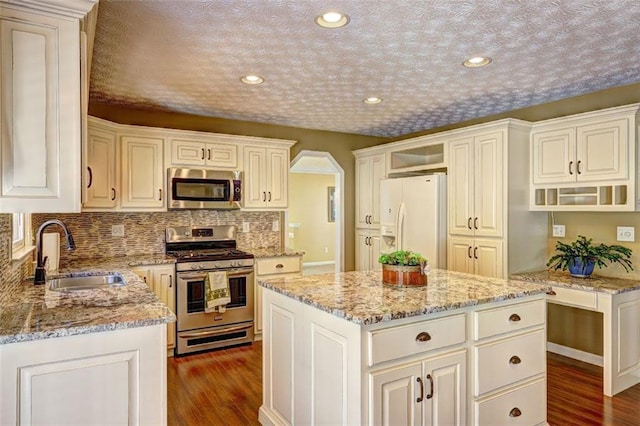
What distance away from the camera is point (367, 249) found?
5.67 m

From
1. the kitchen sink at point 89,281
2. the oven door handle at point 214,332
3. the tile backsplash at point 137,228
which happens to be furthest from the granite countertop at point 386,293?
the tile backsplash at point 137,228

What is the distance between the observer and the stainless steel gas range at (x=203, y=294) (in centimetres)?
395

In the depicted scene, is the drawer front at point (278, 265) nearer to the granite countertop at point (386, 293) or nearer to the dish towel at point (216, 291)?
the dish towel at point (216, 291)

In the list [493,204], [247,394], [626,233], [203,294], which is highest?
[493,204]

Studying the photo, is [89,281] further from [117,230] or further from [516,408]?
[516,408]

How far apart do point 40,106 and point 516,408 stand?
9.16 ft

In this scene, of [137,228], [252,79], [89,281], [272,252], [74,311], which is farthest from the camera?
[272,252]

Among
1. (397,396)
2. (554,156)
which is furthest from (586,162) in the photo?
(397,396)

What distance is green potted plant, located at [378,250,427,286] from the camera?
98.6 inches

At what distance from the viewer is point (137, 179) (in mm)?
4078

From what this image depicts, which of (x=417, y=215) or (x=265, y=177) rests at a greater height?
(x=265, y=177)

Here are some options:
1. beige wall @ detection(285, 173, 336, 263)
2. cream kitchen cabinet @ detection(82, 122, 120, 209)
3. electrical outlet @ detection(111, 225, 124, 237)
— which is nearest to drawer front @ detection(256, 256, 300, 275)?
electrical outlet @ detection(111, 225, 124, 237)

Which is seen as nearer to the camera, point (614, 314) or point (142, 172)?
point (614, 314)

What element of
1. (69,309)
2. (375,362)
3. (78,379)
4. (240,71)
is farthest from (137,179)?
(375,362)
